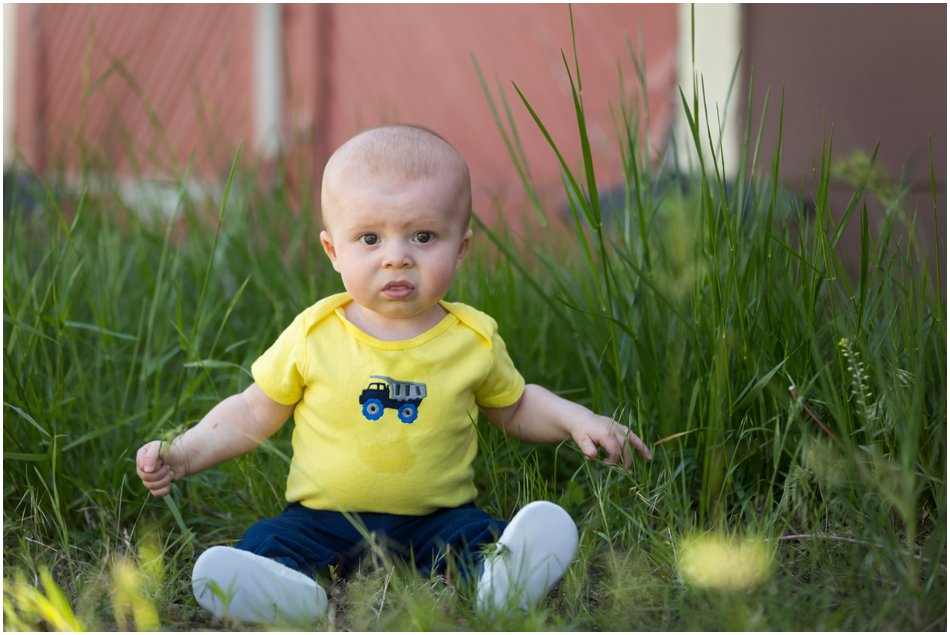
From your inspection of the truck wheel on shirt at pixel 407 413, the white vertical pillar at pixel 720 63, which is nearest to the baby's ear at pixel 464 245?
the truck wheel on shirt at pixel 407 413

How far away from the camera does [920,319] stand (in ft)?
5.21

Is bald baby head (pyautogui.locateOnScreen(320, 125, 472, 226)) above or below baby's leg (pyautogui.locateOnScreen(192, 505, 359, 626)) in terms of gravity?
above

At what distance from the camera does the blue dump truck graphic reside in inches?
62.1

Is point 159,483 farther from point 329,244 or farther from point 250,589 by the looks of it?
point 329,244

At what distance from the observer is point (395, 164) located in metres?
1.54

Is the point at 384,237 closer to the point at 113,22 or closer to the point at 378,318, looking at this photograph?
the point at 378,318

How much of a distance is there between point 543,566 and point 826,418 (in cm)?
57

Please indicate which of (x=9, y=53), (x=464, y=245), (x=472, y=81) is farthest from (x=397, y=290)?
(x=9, y=53)

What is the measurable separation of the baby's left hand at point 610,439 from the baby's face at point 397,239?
328 millimetres

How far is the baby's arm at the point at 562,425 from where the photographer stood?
1599 mm

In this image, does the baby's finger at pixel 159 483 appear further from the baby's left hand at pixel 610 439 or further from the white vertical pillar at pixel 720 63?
the white vertical pillar at pixel 720 63

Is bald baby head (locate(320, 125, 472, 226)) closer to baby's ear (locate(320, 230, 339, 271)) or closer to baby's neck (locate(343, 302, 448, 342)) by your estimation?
baby's ear (locate(320, 230, 339, 271))

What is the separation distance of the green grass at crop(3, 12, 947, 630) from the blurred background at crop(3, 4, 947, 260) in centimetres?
18

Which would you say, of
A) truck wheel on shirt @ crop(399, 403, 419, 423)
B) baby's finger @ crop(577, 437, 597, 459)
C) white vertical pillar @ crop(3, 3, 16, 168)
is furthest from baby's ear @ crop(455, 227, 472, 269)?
white vertical pillar @ crop(3, 3, 16, 168)
